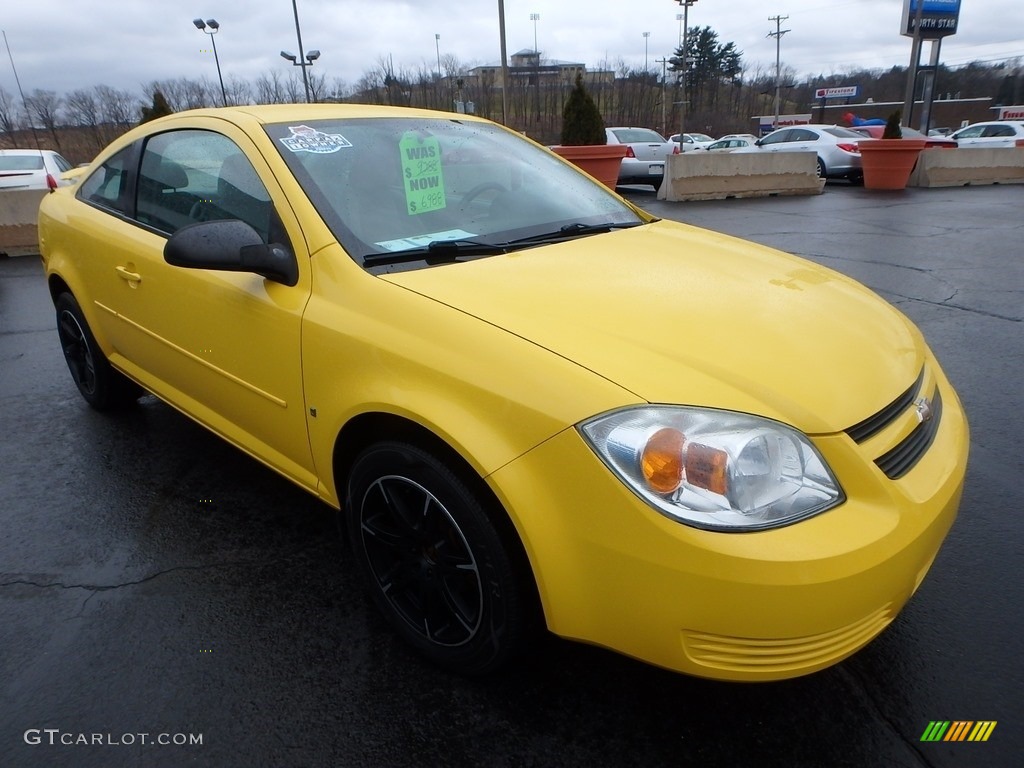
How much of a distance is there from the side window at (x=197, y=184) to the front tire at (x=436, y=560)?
1.02m

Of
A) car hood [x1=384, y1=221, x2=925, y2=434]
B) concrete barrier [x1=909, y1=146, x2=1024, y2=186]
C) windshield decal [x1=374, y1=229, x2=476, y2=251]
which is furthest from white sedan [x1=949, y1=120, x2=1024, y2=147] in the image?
windshield decal [x1=374, y1=229, x2=476, y2=251]

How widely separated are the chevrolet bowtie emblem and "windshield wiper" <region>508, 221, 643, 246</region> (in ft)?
4.23

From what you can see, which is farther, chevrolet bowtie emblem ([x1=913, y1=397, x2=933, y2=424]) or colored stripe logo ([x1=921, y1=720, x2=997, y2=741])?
chevrolet bowtie emblem ([x1=913, y1=397, x2=933, y2=424])

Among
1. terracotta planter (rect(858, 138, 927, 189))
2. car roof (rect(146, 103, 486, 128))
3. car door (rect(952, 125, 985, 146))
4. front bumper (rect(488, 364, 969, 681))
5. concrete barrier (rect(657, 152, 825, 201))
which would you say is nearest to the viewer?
front bumper (rect(488, 364, 969, 681))

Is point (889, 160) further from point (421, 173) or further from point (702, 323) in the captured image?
point (702, 323)

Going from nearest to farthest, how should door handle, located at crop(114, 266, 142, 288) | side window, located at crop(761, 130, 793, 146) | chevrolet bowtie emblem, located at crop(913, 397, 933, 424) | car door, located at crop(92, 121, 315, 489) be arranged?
chevrolet bowtie emblem, located at crop(913, 397, 933, 424)
car door, located at crop(92, 121, 315, 489)
door handle, located at crop(114, 266, 142, 288)
side window, located at crop(761, 130, 793, 146)

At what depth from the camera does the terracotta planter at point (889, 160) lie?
14094 mm

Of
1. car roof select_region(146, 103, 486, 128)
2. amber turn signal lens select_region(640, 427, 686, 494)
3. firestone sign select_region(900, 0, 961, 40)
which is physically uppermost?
firestone sign select_region(900, 0, 961, 40)

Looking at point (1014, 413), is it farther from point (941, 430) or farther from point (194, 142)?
point (194, 142)

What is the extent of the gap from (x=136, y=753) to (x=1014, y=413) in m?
4.16

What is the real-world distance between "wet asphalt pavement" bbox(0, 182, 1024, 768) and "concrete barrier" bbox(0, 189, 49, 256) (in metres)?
8.15

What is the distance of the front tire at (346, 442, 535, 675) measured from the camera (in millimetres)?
1820

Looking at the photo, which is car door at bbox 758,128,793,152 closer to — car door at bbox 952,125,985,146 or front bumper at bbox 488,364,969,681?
car door at bbox 952,125,985,146

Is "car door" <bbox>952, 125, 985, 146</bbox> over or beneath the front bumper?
beneath
